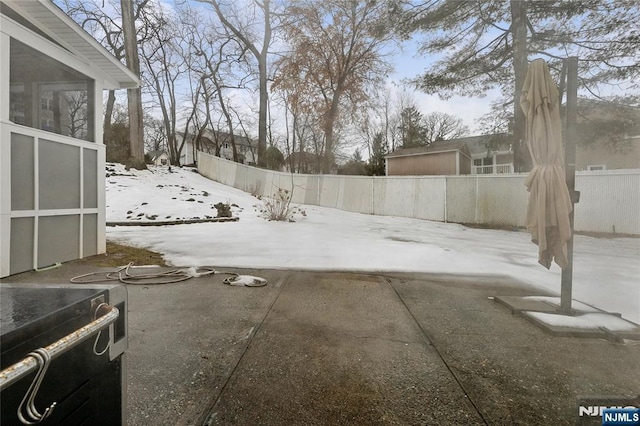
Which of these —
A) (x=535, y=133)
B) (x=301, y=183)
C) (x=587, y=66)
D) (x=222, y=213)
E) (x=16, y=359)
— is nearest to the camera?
(x=16, y=359)

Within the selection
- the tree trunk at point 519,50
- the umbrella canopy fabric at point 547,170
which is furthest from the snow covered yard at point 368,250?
the tree trunk at point 519,50

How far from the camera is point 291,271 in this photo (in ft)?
11.6

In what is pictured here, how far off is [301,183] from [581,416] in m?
12.4

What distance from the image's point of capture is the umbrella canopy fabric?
2.28m

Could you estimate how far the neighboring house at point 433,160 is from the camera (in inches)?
566

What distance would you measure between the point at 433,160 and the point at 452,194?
665 centimetres

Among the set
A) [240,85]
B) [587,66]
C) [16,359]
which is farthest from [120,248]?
[240,85]

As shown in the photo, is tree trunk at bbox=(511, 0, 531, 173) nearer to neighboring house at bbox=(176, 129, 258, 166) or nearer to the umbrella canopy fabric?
the umbrella canopy fabric

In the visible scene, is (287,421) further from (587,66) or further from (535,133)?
(587,66)

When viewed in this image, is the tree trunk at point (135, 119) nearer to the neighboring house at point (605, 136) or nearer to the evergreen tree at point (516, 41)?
the evergreen tree at point (516, 41)

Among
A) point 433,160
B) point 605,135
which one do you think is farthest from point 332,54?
point 605,135

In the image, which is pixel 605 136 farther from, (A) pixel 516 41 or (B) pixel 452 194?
(B) pixel 452 194

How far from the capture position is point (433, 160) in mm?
15148

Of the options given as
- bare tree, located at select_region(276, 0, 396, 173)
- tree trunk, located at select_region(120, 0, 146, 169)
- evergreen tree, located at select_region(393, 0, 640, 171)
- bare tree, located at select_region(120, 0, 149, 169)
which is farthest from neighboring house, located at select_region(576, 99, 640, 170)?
tree trunk, located at select_region(120, 0, 146, 169)
